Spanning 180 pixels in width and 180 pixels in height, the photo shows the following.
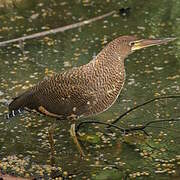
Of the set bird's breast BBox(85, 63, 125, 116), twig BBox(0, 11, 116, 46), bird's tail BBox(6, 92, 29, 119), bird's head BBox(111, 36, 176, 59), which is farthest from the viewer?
twig BBox(0, 11, 116, 46)

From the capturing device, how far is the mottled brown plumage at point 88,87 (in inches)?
231

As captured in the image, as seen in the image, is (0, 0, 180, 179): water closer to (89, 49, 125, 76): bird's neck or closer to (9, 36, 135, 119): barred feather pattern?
(9, 36, 135, 119): barred feather pattern

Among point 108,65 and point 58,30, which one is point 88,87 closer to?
point 108,65

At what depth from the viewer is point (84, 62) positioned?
7984 millimetres

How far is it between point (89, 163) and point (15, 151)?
738 millimetres

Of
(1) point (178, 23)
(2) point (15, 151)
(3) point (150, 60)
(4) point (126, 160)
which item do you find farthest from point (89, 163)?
(1) point (178, 23)

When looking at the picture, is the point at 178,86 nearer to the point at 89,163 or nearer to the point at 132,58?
the point at 132,58

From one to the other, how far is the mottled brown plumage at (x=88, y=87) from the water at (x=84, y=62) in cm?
50

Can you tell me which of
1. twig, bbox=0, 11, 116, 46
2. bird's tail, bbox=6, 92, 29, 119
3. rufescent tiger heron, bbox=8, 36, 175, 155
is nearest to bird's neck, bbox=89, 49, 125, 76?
rufescent tiger heron, bbox=8, 36, 175, 155

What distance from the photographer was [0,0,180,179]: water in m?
6.05

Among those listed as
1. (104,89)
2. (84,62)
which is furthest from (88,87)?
(84,62)

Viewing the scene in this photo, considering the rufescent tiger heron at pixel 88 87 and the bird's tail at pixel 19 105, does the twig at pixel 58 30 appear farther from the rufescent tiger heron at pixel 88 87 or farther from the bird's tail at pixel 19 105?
the rufescent tiger heron at pixel 88 87

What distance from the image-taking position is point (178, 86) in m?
7.37

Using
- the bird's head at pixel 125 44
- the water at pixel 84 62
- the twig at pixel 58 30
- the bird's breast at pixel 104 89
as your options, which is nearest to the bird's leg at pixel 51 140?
the water at pixel 84 62
